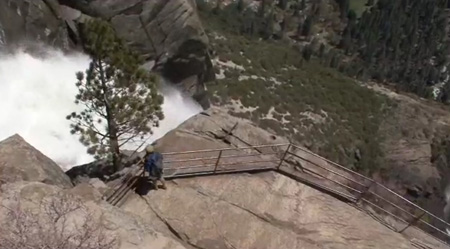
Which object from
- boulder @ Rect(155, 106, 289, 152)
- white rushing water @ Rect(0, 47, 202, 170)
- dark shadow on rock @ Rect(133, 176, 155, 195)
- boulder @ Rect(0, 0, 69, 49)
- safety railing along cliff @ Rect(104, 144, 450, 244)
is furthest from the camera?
boulder @ Rect(0, 0, 69, 49)

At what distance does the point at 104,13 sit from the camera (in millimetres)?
47094

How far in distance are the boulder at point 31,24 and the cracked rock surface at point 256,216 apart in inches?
1135

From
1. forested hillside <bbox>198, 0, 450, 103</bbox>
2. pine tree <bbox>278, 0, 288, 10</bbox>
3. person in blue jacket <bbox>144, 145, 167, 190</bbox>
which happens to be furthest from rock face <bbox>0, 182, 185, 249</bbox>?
pine tree <bbox>278, 0, 288, 10</bbox>

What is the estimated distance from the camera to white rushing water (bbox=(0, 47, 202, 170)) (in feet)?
126

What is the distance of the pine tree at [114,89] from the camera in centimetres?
2417

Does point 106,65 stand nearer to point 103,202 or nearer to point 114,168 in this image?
point 114,168

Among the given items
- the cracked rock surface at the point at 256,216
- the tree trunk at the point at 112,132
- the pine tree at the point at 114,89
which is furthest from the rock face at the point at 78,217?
the pine tree at the point at 114,89

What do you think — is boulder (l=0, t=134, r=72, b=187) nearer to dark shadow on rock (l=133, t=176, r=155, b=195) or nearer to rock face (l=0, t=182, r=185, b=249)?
rock face (l=0, t=182, r=185, b=249)

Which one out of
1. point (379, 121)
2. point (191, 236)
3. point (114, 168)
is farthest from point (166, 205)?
point (379, 121)

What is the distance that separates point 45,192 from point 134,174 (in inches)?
177

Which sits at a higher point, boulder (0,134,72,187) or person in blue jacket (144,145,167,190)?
person in blue jacket (144,145,167,190)

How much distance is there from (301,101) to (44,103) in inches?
1741

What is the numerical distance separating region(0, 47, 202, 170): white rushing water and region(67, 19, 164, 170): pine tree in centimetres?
1127

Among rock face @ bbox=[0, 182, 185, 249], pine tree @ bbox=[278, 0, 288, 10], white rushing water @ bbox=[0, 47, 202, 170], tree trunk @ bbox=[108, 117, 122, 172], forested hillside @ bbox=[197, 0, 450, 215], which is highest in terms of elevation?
rock face @ bbox=[0, 182, 185, 249]
